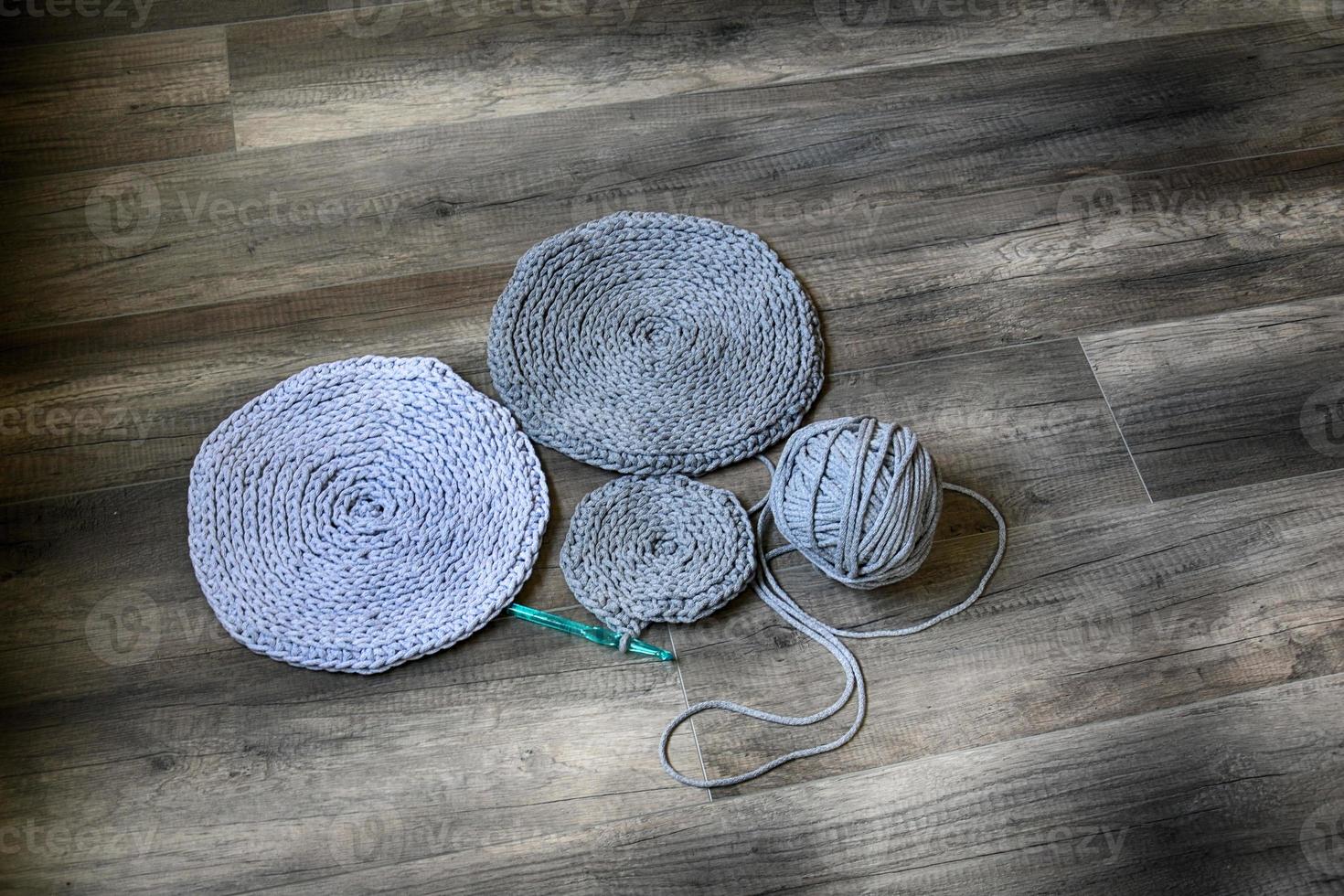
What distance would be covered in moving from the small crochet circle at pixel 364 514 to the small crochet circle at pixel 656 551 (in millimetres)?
71

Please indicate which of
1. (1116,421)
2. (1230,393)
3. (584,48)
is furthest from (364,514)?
(1230,393)

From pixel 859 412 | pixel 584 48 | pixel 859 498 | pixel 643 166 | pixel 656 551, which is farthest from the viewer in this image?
pixel 584 48

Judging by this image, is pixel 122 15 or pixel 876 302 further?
pixel 122 15

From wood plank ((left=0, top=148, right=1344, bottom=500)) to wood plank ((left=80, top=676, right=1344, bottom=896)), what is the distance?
1.83 ft

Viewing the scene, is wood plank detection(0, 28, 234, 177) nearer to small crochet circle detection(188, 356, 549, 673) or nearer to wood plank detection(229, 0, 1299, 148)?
wood plank detection(229, 0, 1299, 148)

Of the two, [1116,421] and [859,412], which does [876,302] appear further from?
[1116,421]

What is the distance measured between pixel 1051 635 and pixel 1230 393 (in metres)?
0.46

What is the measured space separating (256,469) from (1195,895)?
1186mm

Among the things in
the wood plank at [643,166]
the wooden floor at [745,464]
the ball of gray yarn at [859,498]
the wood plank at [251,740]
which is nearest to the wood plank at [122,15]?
the wooden floor at [745,464]

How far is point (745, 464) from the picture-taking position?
56.6 inches

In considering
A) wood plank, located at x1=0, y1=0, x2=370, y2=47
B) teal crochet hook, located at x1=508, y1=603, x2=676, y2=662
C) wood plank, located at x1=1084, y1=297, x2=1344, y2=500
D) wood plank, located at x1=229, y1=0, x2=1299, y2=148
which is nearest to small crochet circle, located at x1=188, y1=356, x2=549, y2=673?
teal crochet hook, located at x1=508, y1=603, x2=676, y2=662

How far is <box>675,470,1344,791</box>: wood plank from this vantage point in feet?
4.23

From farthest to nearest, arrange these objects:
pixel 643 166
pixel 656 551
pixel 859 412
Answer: pixel 643 166
pixel 859 412
pixel 656 551

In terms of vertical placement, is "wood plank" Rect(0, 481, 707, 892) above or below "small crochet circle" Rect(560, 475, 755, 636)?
below
